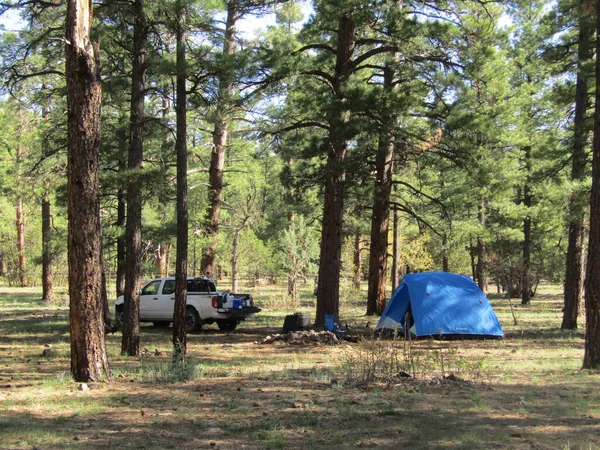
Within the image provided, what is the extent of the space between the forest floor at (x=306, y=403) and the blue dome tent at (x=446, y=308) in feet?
7.35

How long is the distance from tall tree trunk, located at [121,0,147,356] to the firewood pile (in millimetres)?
3665

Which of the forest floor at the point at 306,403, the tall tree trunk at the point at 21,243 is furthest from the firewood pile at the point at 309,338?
the tall tree trunk at the point at 21,243

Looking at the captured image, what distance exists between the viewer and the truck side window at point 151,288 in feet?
57.6

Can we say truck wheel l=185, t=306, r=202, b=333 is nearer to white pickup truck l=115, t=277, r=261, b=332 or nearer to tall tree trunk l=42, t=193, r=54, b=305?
white pickup truck l=115, t=277, r=261, b=332

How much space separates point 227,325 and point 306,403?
1094 cm

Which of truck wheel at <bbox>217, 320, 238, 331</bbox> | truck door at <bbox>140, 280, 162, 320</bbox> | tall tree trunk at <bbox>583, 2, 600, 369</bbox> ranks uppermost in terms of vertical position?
tall tree trunk at <bbox>583, 2, 600, 369</bbox>

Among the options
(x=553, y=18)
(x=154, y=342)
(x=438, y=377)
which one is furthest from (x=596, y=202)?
(x=154, y=342)

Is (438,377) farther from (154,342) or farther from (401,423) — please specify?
(154,342)

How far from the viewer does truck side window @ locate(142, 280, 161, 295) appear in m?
17.5

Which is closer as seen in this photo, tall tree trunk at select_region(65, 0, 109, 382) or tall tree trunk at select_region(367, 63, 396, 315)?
tall tree trunk at select_region(65, 0, 109, 382)

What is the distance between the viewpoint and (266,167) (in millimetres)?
43531

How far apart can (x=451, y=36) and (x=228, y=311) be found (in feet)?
30.7

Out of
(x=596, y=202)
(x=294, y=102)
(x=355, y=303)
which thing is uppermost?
(x=294, y=102)

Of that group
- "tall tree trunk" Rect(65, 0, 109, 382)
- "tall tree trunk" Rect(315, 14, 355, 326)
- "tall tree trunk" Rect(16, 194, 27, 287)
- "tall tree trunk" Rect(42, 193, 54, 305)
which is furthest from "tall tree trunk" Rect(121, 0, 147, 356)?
"tall tree trunk" Rect(16, 194, 27, 287)
